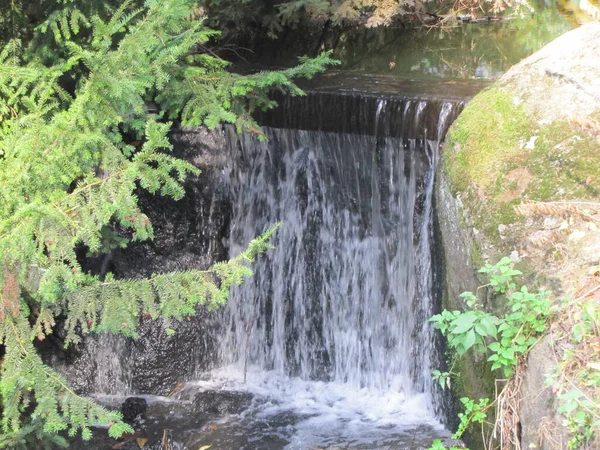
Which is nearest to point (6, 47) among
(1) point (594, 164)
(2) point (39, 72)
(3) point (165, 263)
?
(2) point (39, 72)

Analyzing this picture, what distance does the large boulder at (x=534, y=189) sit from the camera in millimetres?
3945

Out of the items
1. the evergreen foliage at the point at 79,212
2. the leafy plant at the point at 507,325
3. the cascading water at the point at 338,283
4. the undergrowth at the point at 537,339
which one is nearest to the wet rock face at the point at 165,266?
the cascading water at the point at 338,283

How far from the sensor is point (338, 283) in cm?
692

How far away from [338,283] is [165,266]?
1.73m

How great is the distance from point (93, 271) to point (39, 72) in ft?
7.72

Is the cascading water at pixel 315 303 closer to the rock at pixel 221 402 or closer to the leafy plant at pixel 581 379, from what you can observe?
the rock at pixel 221 402

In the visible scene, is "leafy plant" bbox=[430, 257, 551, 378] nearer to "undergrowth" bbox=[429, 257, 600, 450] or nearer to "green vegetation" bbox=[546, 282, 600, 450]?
"undergrowth" bbox=[429, 257, 600, 450]

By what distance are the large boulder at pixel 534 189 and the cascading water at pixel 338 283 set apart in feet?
3.42

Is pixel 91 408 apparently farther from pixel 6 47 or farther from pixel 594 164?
pixel 594 164

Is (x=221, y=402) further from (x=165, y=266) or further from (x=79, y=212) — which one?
(x=79, y=212)

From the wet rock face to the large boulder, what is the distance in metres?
2.70

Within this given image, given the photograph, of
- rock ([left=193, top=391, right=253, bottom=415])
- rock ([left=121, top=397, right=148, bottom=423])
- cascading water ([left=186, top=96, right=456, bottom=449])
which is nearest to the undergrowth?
cascading water ([left=186, top=96, right=456, bottom=449])

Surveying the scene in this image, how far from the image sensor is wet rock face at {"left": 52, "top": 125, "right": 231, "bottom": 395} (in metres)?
6.89

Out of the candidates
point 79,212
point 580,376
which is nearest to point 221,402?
point 79,212
